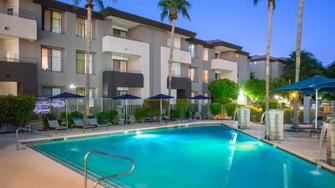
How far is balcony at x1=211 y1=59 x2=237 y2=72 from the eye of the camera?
113 feet

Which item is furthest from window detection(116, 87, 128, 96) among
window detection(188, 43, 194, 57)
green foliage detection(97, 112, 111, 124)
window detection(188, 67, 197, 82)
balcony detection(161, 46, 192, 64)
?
window detection(188, 43, 194, 57)

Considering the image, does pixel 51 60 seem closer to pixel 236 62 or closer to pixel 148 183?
pixel 148 183

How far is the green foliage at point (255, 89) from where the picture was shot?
33.1 metres

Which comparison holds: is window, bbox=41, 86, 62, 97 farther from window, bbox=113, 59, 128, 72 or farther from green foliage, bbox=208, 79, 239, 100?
green foliage, bbox=208, 79, 239, 100

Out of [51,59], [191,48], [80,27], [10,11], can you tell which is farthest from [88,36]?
[191,48]

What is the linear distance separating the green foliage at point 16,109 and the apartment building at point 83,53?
273cm

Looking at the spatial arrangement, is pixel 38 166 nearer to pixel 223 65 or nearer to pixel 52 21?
pixel 52 21

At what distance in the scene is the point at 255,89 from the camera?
109 ft

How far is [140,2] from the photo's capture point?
167 m

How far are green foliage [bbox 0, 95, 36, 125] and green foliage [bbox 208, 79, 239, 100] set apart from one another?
21774mm

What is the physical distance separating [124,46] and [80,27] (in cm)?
395

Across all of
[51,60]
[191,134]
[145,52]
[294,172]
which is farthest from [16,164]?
[145,52]

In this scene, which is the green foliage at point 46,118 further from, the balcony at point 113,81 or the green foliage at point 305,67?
the green foliage at point 305,67

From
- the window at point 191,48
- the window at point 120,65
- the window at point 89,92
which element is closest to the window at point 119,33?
the window at point 120,65
